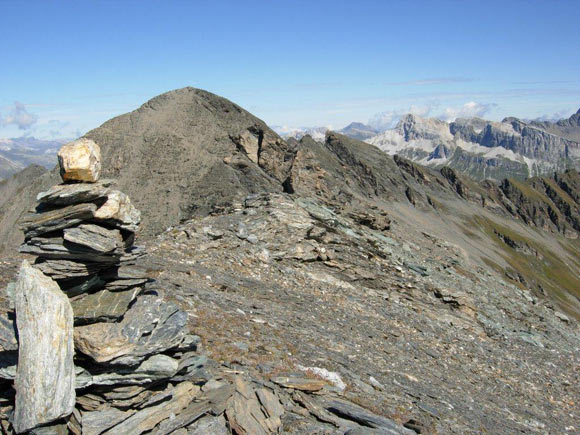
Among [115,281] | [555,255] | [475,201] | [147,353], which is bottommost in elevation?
[555,255]

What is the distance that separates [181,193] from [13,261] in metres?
26.2

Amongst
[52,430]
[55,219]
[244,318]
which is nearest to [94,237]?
[55,219]

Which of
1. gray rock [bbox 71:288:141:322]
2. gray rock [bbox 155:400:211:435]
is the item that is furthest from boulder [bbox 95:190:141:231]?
gray rock [bbox 155:400:211:435]

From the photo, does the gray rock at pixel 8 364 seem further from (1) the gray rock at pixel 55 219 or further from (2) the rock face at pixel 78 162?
(2) the rock face at pixel 78 162

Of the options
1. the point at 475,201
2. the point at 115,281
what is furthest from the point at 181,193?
the point at 475,201

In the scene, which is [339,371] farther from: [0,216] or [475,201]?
[475,201]

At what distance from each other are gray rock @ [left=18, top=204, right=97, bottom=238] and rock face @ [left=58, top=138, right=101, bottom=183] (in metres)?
0.95

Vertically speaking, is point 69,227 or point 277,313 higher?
point 69,227

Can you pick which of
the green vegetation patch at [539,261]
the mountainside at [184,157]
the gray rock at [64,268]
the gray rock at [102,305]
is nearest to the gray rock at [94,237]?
the gray rock at [64,268]

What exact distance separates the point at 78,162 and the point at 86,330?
449 cm

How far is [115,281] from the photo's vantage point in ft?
39.4

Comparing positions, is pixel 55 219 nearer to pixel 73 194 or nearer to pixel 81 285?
pixel 73 194

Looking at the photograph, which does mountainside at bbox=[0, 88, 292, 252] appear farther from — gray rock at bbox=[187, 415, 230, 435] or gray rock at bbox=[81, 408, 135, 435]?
gray rock at bbox=[81, 408, 135, 435]

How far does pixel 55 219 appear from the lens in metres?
10.6
